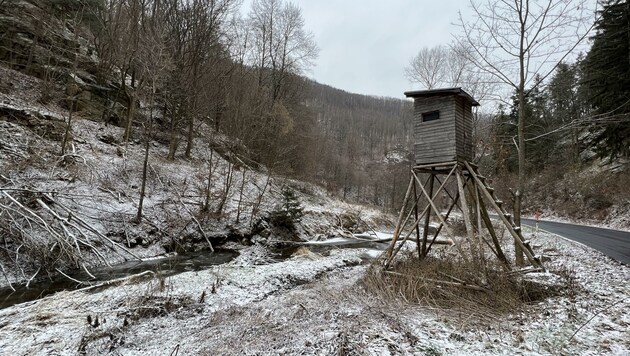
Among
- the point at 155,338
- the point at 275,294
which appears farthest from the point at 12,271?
the point at 275,294

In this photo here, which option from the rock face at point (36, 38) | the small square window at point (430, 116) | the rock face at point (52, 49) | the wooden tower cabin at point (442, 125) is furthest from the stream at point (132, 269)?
the rock face at point (36, 38)

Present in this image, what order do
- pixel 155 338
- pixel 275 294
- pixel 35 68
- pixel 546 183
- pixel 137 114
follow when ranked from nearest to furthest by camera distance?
1. pixel 155 338
2. pixel 275 294
3. pixel 35 68
4. pixel 137 114
5. pixel 546 183

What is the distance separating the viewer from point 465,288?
7.08 meters

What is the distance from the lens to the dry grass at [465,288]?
630cm

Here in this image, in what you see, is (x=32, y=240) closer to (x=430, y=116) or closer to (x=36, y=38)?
(x=430, y=116)

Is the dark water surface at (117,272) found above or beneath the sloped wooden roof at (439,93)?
beneath

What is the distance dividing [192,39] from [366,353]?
21.7 metres

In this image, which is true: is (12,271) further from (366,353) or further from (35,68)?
(35,68)

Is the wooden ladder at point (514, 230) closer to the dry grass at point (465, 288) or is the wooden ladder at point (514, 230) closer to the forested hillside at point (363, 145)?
the dry grass at point (465, 288)

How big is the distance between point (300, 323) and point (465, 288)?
3.83 meters

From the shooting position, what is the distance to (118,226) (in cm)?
1295

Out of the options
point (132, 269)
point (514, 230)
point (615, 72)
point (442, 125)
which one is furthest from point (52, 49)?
point (615, 72)

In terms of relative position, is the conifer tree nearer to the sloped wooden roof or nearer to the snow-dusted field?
the sloped wooden roof

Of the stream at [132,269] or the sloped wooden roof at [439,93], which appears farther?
the sloped wooden roof at [439,93]
